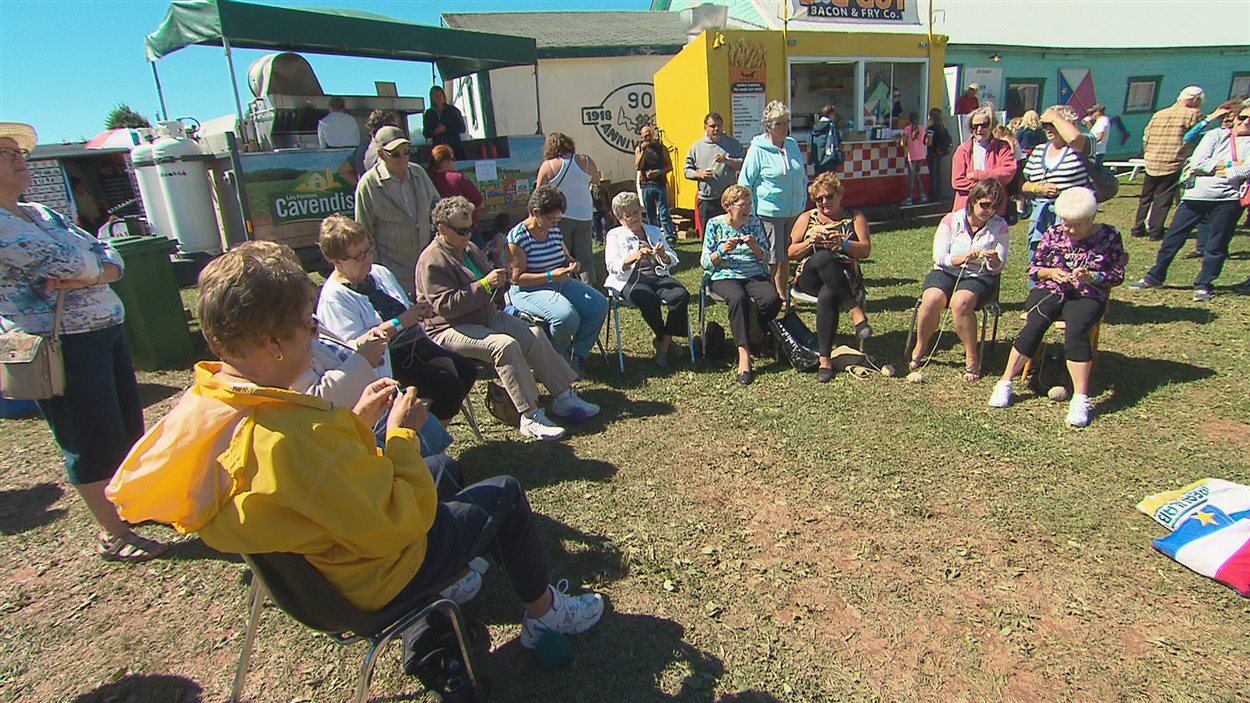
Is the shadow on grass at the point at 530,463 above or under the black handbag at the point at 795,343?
under

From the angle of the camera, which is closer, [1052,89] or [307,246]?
[307,246]

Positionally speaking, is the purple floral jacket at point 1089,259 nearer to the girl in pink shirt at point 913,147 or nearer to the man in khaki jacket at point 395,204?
the man in khaki jacket at point 395,204

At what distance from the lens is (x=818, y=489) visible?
3.15m

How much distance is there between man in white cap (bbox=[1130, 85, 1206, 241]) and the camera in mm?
7094

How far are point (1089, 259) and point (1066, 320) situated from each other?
15.6 inches

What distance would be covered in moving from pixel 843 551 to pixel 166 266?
5549 mm

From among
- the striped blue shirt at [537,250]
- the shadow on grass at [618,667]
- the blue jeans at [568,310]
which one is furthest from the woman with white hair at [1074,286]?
the striped blue shirt at [537,250]

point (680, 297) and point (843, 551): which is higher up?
point (680, 297)

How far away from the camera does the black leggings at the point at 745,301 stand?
4703 mm

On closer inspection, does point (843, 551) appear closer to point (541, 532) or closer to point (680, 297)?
point (541, 532)

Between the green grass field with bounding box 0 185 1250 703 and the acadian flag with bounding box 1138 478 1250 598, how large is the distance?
0.19 ft

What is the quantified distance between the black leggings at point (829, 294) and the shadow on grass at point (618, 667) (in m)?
2.80

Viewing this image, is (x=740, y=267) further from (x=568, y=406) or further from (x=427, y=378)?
(x=427, y=378)

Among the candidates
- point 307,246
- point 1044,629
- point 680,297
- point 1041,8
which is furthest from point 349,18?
point 1041,8
